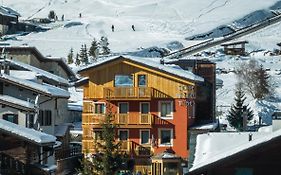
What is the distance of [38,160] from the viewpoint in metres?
27.6

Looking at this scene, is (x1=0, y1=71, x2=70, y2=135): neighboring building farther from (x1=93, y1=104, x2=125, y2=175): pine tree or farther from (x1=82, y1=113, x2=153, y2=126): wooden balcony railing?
(x1=93, y1=104, x2=125, y2=175): pine tree

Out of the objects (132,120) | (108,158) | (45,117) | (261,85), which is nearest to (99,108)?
(132,120)

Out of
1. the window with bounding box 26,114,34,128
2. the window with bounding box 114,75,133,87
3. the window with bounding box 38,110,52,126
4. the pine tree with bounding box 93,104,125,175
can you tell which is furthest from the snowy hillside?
the pine tree with bounding box 93,104,125,175

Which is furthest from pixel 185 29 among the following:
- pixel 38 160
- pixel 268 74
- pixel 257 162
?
pixel 257 162

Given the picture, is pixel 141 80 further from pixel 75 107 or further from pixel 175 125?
pixel 75 107

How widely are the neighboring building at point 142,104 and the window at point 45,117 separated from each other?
1.68m

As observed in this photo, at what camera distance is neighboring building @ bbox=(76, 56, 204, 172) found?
A: 35.8 m

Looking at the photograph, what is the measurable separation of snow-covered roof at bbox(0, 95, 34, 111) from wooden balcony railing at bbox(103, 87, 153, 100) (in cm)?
485

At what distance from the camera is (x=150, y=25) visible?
431 ft

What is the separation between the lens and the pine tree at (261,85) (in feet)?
187

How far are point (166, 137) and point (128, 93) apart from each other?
8.81 feet

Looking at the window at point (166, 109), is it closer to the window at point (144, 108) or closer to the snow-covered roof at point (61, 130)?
the window at point (144, 108)

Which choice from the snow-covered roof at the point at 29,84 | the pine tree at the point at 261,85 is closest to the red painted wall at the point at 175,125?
the snow-covered roof at the point at 29,84

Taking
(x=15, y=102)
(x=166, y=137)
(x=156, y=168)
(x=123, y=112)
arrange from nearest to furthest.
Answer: (x=15, y=102)
(x=156, y=168)
(x=166, y=137)
(x=123, y=112)
